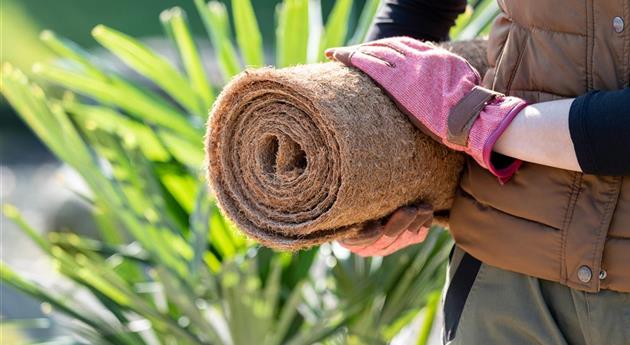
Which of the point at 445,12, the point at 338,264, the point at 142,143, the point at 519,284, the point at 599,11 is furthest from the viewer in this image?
the point at 142,143

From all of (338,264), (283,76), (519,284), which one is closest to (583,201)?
(519,284)

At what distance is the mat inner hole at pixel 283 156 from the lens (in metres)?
1.30

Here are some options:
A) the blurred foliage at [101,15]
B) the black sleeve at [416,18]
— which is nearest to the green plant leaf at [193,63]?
the black sleeve at [416,18]

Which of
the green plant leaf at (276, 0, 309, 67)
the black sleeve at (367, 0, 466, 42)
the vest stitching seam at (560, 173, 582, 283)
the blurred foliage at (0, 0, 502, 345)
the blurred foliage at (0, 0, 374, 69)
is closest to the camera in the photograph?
the vest stitching seam at (560, 173, 582, 283)

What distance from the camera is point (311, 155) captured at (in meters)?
1.27

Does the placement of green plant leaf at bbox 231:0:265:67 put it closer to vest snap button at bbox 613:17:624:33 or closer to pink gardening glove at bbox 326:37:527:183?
pink gardening glove at bbox 326:37:527:183

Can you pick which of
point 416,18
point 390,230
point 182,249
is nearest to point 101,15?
point 182,249

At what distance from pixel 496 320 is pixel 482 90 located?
11.7 inches

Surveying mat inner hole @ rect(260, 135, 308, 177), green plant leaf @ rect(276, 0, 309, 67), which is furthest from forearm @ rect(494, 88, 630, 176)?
green plant leaf @ rect(276, 0, 309, 67)

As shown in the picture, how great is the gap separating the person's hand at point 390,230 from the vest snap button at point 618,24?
0.33m

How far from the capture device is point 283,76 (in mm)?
1261

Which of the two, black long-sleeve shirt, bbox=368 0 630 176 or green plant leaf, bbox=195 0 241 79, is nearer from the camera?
black long-sleeve shirt, bbox=368 0 630 176

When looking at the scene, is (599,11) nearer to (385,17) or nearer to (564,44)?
(564,44)

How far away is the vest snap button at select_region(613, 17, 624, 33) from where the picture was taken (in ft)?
3.96
